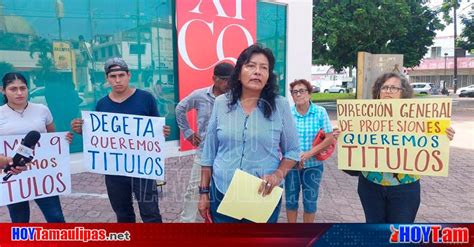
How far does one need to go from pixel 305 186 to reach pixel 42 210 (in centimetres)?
194

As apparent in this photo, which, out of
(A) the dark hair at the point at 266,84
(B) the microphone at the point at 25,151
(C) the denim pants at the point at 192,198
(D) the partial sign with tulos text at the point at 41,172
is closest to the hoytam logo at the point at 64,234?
(D) the partial sign with tulos text at the point at 41,172

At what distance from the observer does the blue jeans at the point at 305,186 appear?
2.60m

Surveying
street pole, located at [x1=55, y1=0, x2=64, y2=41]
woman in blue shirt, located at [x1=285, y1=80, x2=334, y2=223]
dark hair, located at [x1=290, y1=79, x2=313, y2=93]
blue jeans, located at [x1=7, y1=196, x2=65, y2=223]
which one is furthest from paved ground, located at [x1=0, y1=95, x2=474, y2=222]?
street pole, located at [x1=55, y1=0, x2=64, y2=41]

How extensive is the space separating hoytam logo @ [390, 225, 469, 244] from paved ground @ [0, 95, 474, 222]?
34.8 inches

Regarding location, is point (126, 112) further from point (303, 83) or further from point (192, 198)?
point (303, 83)

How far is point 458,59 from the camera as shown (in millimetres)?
2221

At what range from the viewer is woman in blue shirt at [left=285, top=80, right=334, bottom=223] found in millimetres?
2410

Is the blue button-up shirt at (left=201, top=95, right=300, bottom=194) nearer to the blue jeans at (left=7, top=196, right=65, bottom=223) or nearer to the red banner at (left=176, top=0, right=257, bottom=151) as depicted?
the red banner at (left=176, top=0, right=257, bottom=151)

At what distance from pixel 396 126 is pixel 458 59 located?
800 mm

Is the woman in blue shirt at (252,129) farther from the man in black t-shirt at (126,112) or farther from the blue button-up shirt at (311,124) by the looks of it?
the blue button-up shirt at (311,124)

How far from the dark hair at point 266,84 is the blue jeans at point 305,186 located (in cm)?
100

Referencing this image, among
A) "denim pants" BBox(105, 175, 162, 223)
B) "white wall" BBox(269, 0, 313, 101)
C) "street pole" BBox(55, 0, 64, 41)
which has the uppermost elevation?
"street pole" BBox(55, 0, 64, 41)

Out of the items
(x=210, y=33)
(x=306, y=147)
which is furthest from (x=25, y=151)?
(x=306, y=147)

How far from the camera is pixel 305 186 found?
2.67 m
